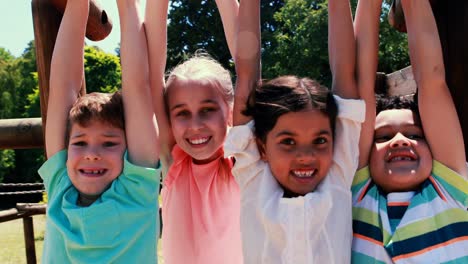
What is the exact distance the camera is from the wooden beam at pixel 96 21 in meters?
1.89

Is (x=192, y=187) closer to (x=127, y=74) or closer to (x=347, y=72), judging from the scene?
(x=127, y=74)

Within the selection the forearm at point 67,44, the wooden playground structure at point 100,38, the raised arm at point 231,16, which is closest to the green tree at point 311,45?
the wooden playground structure at point 100,38

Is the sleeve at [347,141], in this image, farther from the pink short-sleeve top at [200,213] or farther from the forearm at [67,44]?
the forearm at [67,44]

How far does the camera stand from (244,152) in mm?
1639

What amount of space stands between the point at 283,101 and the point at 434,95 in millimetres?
472

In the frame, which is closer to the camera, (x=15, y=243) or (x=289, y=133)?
(x=289, y=133)

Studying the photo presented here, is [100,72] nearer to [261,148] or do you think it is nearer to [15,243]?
[15,243]

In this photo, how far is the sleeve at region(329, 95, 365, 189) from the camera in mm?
1593

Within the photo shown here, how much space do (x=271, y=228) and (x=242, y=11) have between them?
2.36ft

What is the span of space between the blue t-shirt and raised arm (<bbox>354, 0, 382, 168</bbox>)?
0.69m

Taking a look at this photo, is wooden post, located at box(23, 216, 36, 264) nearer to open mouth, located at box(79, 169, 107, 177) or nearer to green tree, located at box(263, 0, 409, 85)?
open mouth, located at box(79, 169, 107, 177)

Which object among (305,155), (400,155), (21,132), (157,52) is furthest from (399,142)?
(21,132)

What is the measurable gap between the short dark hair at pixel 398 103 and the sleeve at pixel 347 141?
22cm

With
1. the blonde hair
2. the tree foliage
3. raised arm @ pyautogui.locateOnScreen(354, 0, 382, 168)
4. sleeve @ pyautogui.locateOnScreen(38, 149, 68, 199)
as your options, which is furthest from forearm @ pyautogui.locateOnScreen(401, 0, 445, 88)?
the tree foliage
